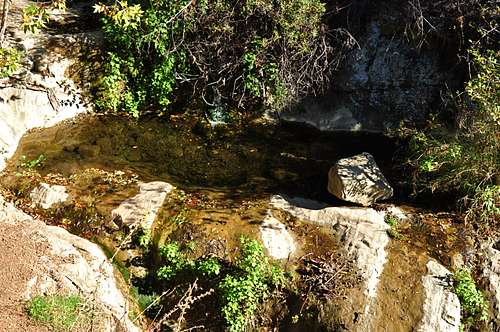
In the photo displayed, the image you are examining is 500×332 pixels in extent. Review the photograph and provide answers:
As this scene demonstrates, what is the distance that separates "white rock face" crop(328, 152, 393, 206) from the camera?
8.49m

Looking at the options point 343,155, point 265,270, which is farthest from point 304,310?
point 343,155

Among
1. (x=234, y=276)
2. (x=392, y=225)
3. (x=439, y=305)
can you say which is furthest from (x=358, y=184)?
(x=234, y=276)

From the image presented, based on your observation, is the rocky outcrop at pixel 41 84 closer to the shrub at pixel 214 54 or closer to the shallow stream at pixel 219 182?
the shallow stream at pixel 219 182

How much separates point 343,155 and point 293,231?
12.1 feet

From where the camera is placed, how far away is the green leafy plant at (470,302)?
22.7 feet

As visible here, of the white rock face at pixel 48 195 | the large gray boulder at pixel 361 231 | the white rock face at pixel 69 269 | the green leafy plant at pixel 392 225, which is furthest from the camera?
the white rock face at pixel 48 195

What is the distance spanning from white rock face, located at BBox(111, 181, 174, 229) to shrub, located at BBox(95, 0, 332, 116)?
3589mm

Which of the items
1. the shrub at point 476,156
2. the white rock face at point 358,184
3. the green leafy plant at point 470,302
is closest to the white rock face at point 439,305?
the green leafy plant at point 470,302

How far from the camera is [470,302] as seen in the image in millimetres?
6969

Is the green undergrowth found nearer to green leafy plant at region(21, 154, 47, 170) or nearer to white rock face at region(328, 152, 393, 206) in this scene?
white rock face at region(328, 152, 393, 206)

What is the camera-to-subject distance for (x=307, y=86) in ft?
38.0

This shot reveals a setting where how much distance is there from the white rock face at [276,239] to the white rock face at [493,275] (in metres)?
2.76

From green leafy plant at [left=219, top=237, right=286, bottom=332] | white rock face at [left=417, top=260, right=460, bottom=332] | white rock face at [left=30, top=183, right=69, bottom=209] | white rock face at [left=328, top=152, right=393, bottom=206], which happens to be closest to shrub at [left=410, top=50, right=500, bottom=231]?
white rock face at [left=328, top=152, right=393, bottom=206]

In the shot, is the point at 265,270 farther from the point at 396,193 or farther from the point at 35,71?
the point at 35,71
